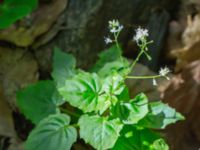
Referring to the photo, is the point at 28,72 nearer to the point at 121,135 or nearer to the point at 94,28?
the point at 94,28

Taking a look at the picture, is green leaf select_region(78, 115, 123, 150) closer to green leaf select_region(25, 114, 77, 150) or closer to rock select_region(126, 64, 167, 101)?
green leaf select_region(25, 114, 77, 150)

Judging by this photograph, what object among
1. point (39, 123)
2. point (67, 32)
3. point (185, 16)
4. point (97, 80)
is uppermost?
point (185, 16)

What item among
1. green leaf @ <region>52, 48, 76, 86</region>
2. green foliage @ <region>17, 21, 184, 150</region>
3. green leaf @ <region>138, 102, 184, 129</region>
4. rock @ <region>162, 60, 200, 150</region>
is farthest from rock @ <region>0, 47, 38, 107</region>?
green leaf @ <region>138, 102, 184, 129</region>

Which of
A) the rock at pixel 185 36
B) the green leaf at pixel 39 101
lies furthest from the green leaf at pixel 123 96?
the rock at pixel 185 36

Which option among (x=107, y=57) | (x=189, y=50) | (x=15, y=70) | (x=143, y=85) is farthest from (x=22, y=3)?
(x=189, y=50)

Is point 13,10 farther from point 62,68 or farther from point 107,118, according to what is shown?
point 107,118

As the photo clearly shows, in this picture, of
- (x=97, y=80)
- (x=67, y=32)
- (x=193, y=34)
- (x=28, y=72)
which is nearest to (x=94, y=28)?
(x=67, y=32)

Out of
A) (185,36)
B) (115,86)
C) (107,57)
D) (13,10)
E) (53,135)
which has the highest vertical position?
(185,36)
